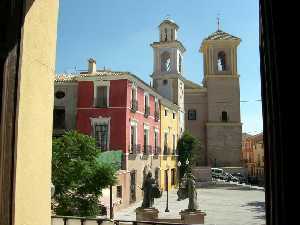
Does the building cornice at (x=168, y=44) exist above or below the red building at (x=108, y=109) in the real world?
above

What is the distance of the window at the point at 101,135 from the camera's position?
69.1 feet

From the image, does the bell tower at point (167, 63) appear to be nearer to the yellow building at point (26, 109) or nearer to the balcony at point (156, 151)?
the balcony at point (156, 151)

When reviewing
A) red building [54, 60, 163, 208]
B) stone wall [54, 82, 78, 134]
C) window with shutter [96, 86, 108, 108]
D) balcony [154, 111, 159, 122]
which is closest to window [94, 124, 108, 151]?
red building [54, 60, 163, 208]

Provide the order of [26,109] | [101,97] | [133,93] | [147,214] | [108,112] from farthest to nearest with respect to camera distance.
Result: [133,93] < [101,97] < [108,112] < [147,214] < [26,109]

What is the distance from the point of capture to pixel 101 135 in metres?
21.2

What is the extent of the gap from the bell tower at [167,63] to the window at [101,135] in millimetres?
12194

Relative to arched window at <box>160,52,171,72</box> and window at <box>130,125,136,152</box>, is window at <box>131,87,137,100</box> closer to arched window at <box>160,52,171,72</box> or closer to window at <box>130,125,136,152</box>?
window at <box>130,125,136,152</box>

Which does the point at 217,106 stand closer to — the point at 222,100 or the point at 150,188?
the point at 222,100

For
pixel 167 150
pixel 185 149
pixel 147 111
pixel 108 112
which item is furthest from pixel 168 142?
pixel 108 112

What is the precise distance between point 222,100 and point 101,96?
20.8 m

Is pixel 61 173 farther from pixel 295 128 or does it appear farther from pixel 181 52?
pixel 181 52

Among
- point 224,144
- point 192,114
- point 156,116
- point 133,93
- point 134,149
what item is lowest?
point 134,149

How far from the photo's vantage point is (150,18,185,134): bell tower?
32.4m

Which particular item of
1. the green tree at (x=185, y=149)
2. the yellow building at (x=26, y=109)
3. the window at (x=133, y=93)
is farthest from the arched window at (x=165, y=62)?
the yellow building at (x=26, y=109)
